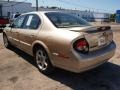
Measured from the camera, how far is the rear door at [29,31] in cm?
549

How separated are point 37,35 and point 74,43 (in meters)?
1.41

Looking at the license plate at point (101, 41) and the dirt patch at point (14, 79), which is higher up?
the license plate at point (101, 41)

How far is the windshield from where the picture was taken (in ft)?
16.8

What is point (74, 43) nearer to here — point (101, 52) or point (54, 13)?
point (101, 52)

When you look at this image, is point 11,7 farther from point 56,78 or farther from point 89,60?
point 89,60

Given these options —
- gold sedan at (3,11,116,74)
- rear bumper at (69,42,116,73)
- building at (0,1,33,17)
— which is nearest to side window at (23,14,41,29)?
gold sedan at (3,11,116,74)

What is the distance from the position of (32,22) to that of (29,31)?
0.28 meters

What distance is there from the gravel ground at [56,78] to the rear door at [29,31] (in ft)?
2.07

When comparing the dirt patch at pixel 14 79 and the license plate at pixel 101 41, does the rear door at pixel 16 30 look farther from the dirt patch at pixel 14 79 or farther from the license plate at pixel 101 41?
the license plate at pixel 101 41

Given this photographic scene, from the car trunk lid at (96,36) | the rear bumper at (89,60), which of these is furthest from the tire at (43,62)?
the car trunk lid at (96,36)

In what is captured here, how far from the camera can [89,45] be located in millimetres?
4316

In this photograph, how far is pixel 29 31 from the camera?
18.8 feet

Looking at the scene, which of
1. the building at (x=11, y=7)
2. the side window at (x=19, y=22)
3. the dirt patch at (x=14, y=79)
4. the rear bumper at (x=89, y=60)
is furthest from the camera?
the building at (x=11, y=7)

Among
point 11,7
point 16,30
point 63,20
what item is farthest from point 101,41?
point 11,7
